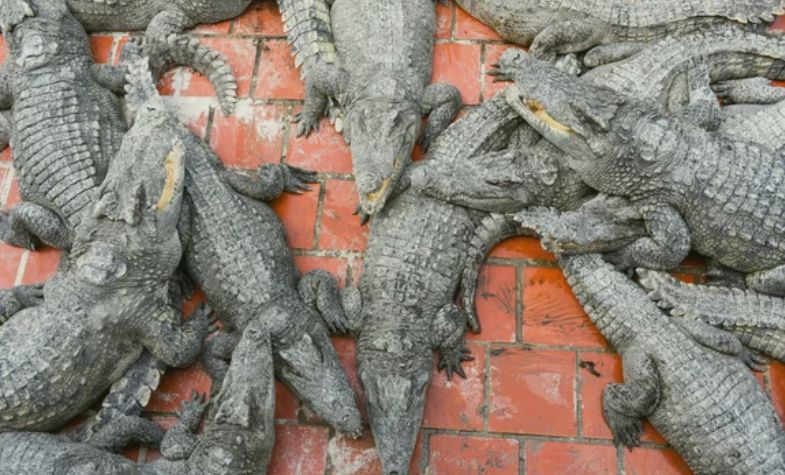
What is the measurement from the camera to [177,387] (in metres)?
3.16

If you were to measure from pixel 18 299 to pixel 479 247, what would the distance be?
6.52 ft

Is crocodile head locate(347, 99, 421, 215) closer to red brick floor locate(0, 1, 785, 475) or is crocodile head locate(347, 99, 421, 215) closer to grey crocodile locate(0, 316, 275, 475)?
red brick floor locate(0, 1, 785, 475)

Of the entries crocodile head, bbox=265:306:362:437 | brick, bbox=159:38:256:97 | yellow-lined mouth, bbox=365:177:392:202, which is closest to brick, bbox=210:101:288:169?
brick, bbox=159:38:256:97

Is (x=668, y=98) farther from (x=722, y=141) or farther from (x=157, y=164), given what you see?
(x=157, y=164)

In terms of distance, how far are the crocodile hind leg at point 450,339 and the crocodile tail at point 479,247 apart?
6cm

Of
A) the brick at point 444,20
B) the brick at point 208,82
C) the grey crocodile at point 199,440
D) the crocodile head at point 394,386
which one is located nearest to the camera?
the grey crocodile at point 199,440

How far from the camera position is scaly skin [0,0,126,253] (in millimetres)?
3309

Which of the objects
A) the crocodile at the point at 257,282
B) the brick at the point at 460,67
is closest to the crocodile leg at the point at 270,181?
the crocodile at the point at 257,282

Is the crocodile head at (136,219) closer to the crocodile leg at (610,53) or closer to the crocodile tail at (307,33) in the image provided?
the crocodile tail at (307,33)

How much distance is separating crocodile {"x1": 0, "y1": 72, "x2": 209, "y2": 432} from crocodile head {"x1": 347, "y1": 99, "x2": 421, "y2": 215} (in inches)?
30.1

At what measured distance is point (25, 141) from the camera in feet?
11.3

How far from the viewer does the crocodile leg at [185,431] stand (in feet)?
9.50

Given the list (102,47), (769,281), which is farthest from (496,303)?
(102,47)

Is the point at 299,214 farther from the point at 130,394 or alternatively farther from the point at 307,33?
the point at 130,394
